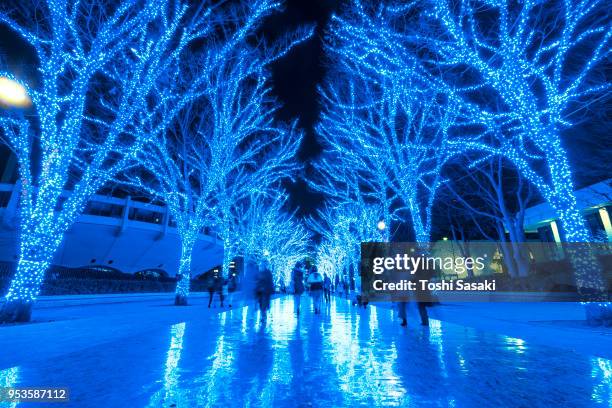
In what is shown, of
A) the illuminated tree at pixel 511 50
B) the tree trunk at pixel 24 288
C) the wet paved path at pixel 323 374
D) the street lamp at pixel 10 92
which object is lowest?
the wet paved path at pixel 323 374

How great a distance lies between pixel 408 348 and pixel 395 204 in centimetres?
3644

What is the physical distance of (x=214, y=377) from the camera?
184 inches

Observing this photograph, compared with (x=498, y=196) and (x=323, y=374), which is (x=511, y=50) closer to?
(x=323, y=374)

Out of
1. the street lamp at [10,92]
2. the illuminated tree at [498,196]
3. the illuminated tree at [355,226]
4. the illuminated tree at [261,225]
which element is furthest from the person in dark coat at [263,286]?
the illuminated tree at [498,196]

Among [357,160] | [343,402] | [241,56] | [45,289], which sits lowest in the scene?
[343,402]

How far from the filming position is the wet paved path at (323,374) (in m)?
3.83

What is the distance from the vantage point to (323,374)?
4.88m

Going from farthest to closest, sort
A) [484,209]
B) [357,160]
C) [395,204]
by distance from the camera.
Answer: [395,204] → [484,209] → [357,160]

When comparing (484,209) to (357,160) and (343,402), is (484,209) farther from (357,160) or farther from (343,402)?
(343,402)

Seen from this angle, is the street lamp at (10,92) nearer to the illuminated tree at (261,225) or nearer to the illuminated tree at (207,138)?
the illuminated tree at (207,138)

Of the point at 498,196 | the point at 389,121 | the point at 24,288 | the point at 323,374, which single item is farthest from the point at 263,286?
the point at 498,196

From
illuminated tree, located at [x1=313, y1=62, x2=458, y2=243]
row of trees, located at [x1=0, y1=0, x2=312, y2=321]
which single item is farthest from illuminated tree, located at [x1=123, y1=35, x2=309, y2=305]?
illuminated tree, located at [x1=313, y1=62, x2=458, y2=243]

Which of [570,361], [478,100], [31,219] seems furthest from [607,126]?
[31,219]

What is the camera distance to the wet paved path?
3.83 m
